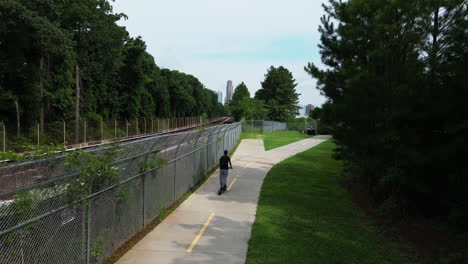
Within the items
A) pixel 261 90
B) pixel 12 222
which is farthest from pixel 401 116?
pixel 261 90

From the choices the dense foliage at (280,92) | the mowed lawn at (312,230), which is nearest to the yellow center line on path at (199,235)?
the mowed lawn at (312,230)

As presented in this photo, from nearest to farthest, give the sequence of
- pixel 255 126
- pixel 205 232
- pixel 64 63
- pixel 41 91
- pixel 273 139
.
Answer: pixel 205 232 → pixel 41 91 → pixel 64 63 → pixel 273 139 → pixel 255 126

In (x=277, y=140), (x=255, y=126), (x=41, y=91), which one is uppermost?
(x=41, y=91)

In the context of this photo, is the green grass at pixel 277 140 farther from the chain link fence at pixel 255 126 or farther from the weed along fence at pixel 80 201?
the weed along fence at pixel 80 201

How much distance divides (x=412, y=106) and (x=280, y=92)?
322 feet

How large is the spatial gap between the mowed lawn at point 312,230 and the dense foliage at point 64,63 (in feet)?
93.8

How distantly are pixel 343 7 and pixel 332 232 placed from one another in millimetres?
8154

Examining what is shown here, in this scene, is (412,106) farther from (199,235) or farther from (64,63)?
(64,63)

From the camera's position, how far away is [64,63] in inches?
1591

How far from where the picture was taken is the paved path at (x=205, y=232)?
7223 millimetres

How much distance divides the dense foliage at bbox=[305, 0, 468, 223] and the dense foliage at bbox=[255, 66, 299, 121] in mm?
88695

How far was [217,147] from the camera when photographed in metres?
21.0

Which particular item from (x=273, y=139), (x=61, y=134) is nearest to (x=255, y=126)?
(x=273, y=139)

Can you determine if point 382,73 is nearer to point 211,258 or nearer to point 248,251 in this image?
point 248,251
